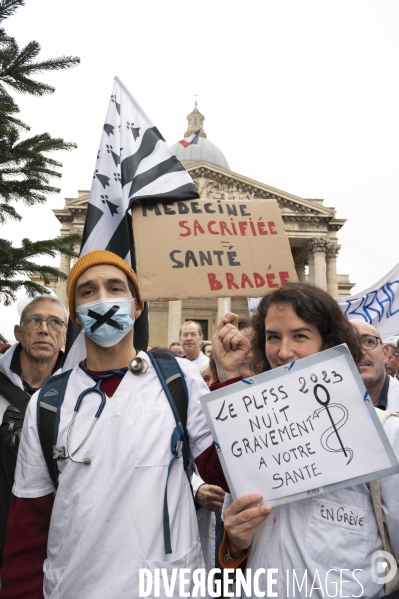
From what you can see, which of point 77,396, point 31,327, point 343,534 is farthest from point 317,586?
point 31,327

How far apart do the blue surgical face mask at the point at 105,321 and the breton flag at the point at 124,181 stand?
2.86ft

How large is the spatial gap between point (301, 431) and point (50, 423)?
3.41ft

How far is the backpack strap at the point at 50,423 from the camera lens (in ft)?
5.91

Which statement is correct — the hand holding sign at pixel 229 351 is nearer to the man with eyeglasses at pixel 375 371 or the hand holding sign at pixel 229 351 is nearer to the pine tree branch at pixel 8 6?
the man with eyeglasses at pixel 375 371

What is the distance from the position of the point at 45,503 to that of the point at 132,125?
2.84m

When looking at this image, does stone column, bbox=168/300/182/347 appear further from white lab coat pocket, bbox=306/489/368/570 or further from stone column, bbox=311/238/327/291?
white lab coat pocket, bbox=306/489/368/570

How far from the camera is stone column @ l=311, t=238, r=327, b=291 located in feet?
102

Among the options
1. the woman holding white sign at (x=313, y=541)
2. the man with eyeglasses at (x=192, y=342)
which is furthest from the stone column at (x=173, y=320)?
the woman holding white sign at (x=313, y=541)

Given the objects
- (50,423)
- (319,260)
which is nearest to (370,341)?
(50,423)

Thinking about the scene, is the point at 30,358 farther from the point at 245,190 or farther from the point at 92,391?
the point at 245,190

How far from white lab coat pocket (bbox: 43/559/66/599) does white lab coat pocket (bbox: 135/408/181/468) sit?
1.63 feet

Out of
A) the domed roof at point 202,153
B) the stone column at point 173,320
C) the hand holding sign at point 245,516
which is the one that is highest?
the domed roof at point 202,153

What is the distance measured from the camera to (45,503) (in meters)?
1.85

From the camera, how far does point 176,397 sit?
187 cm
